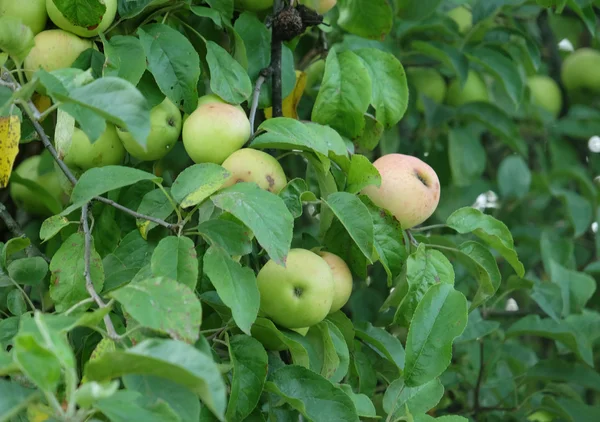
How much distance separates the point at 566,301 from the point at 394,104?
1.72 ft

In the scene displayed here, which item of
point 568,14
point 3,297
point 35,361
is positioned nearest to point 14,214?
point 3,297

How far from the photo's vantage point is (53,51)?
938 mm

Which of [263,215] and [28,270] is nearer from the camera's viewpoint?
[263,215]

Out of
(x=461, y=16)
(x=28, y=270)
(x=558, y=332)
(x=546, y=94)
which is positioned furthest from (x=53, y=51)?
(x=546, y=94)

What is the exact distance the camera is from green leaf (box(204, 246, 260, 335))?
75 centimetres

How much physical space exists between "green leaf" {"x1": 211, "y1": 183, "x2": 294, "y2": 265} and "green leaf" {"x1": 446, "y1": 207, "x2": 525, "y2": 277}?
29 cm

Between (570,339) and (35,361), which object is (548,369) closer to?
(570,339)

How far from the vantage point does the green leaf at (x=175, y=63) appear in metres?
0.94

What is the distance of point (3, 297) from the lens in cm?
96

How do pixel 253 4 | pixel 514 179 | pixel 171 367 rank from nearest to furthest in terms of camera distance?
pixel 171 367
pixel 253 4
pixel 514 179

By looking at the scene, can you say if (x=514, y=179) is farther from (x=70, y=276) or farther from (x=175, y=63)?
(x=70, y=276)

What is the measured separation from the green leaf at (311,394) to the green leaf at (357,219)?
14 cm

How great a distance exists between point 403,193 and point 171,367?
18.9 inches

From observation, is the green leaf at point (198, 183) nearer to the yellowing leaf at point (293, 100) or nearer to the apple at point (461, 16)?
the yellowing leaf at point (293, 100)
